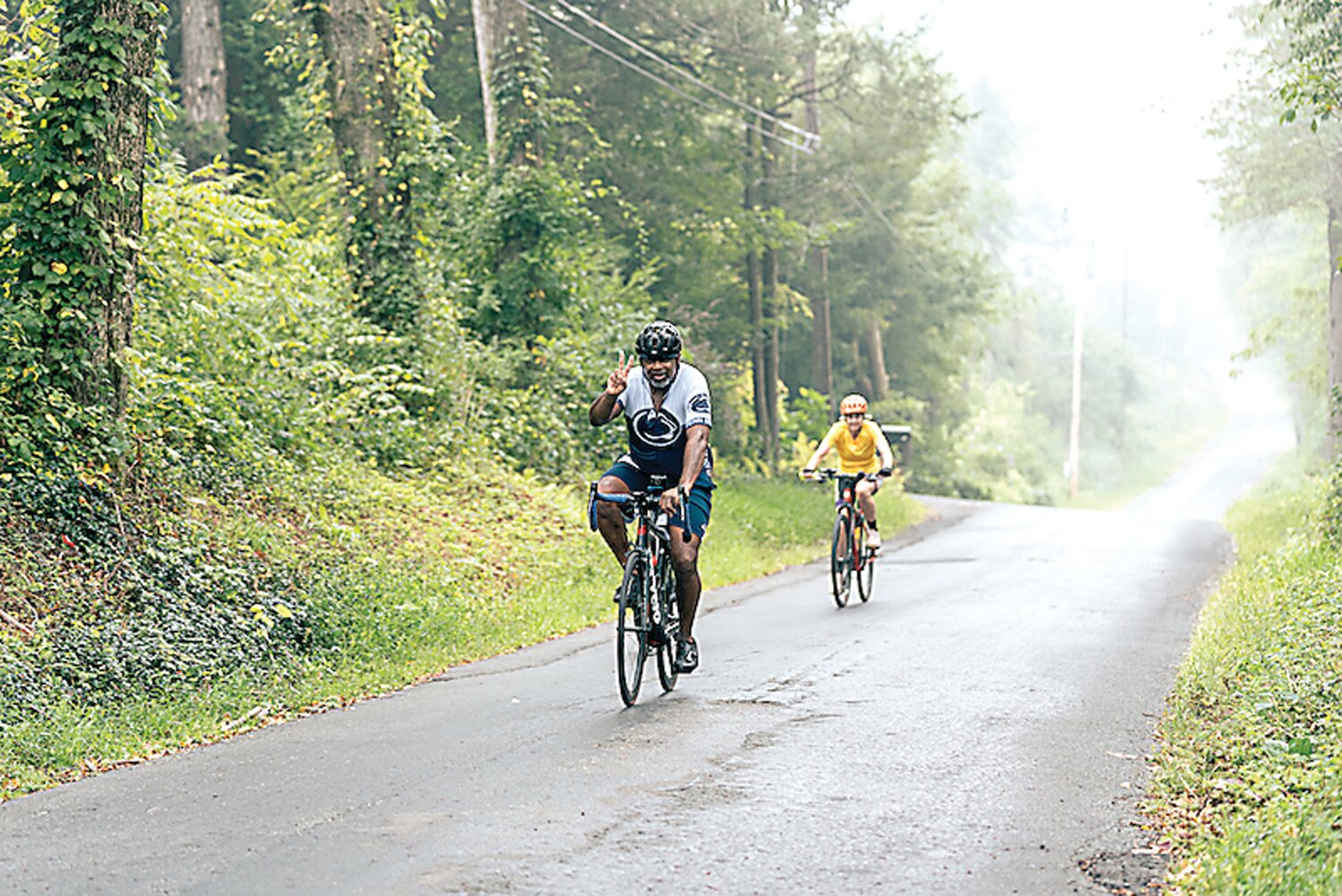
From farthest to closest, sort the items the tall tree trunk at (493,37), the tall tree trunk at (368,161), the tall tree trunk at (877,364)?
the tall tree trunk at (877,364), the tall tree trunk at (493,37), the tall tree trunk at (368,161)

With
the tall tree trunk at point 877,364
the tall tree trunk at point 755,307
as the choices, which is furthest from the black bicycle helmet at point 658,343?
the tall tree trunk at point 877,364

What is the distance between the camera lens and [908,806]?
6.56 meters

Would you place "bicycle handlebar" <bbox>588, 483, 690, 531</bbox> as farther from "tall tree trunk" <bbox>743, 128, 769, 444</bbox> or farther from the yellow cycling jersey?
"tall tree trunk" <bbox>743, 128, 769, 444</bbox>

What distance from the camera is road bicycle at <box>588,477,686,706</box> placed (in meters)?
8.55

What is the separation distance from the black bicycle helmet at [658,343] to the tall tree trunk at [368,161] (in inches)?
391

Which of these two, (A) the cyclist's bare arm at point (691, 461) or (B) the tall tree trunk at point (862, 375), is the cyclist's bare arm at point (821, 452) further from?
(B) the tall tree trunk at point (862, 375)

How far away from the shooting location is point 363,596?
11438mm

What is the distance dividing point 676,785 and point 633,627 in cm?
194

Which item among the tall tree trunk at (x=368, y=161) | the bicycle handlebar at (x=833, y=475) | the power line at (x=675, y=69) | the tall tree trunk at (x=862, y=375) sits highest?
the power line at (x=675, y=69)

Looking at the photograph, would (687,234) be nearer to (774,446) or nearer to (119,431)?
(774,446)

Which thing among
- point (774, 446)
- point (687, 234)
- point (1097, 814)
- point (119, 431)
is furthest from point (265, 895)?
point (774, 446)

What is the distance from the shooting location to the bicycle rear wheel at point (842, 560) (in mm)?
14250

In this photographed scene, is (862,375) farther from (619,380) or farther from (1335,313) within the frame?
(619,380)

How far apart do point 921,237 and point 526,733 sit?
3765 centimetres
